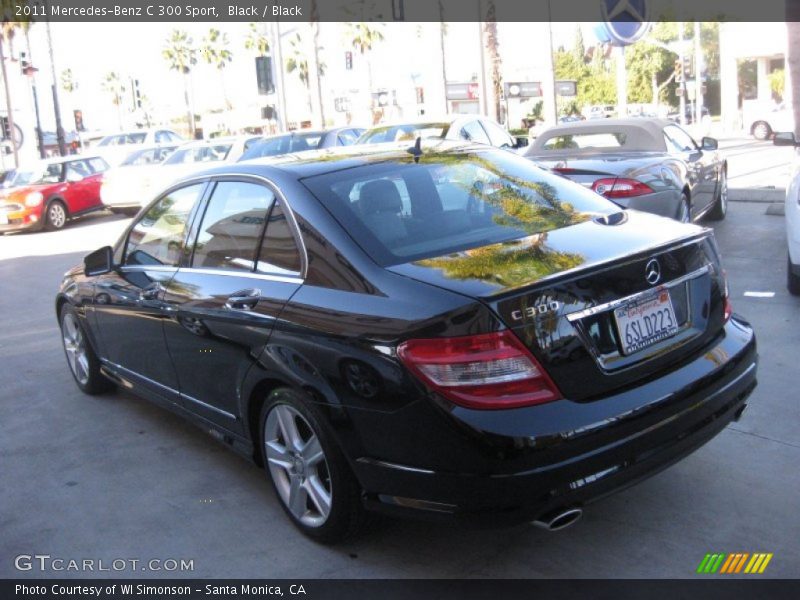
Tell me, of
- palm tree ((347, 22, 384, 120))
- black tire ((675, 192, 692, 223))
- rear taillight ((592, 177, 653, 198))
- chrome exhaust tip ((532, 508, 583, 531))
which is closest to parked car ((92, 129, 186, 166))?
black tire ((675, 192, 692, 223))

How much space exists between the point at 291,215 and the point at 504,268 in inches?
42.0

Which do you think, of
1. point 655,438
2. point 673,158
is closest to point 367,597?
point 655,438

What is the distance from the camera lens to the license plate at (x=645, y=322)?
10.7 ft

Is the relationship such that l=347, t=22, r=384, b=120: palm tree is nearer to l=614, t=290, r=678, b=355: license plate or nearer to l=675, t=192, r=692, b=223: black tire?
l=675, t=192, r=692, b=223: black tire

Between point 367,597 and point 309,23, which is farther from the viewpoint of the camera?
point 309,23

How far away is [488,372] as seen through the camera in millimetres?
3027

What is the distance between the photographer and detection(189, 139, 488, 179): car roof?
413 centimetres

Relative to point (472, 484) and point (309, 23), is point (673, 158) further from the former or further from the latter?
point (309, 23)

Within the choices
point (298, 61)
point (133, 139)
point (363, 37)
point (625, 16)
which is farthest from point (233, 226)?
point (298, 61)

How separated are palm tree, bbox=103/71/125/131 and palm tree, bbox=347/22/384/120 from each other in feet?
146

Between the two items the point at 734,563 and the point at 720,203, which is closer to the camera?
the point at 734,563

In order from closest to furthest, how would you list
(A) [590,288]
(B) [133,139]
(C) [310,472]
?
(A) [590,288]
(C) [310,472]
(B) [133,139]

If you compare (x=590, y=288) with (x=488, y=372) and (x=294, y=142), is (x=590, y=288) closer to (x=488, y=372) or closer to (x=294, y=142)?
(x=488, y=372)

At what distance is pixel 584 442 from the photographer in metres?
3.06
